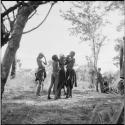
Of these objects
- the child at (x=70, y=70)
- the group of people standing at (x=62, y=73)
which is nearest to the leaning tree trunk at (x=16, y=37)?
the group of people standing at (x=62, y=73)

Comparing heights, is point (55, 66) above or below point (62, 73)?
above

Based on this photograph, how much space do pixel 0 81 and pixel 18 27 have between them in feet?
4.77

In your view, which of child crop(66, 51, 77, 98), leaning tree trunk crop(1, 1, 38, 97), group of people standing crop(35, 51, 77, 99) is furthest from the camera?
child crop(66, 51, 77, 98)

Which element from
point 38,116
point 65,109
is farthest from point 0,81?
point 65,109

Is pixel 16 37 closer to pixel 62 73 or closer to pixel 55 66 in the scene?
pixel 62 73

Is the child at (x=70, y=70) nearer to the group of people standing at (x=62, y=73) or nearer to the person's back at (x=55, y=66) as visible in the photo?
the group of people standing at (x=62, y=73)

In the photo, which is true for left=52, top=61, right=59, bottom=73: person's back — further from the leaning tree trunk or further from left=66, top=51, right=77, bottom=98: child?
the leaning tree trunk

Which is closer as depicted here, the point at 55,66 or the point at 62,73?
the point at 62,73

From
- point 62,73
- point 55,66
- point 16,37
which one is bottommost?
point 62,73

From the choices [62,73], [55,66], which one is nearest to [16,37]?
[62,73]

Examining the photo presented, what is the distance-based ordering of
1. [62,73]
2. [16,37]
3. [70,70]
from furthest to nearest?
[70,70]
[62,73]
[16,37]

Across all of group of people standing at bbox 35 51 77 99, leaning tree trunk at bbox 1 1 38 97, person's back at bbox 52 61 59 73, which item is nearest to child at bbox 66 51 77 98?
group of people standing at bbox 35 51 77 99

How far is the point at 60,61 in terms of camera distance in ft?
36.0

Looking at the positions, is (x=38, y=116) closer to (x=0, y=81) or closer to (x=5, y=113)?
(x=5, y=113)
